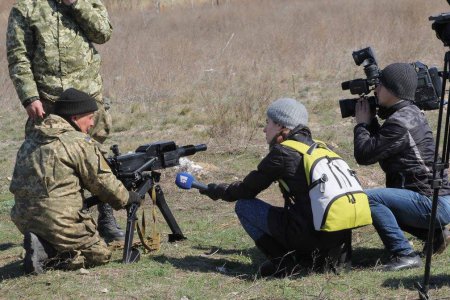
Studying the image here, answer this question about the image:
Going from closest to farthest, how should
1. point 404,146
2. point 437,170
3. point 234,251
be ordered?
point 437,170 → point 404,146 → point 234,251

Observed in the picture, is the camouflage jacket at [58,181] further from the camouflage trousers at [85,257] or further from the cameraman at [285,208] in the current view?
the cameraman at [285,208]

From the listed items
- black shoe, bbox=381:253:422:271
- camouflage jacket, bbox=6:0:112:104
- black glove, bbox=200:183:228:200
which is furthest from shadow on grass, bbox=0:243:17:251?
black shoe, bbox=381:253:422:271

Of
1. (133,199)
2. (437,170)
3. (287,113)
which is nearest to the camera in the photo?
(437,170)

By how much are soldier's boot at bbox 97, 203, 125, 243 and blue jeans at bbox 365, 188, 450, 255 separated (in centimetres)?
199

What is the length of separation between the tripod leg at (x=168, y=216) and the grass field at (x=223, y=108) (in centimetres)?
11

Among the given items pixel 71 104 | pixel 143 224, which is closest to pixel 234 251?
pixel 143 224

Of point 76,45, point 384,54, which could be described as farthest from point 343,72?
point 76,45

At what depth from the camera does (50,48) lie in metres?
5.68

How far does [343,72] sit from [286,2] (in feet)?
30.3

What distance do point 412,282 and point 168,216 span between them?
74.0 inches

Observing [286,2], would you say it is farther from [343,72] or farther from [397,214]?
[397,214]

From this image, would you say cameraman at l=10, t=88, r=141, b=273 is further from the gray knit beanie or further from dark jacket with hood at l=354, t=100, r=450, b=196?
dark jacket with hood at l=354, t=100, r=450, b=196

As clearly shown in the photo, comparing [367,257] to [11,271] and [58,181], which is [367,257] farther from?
[11,271]

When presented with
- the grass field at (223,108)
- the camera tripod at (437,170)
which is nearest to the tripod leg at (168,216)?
the grass field at (223,108)
